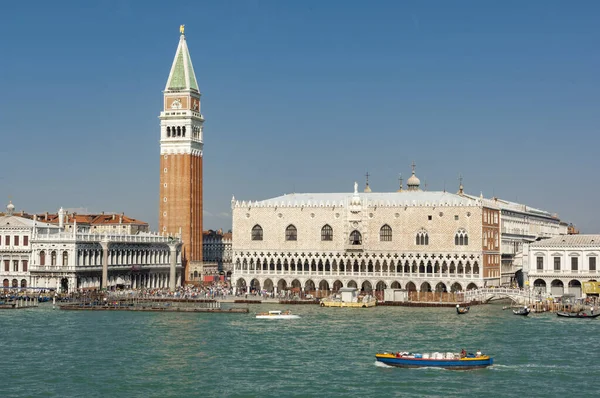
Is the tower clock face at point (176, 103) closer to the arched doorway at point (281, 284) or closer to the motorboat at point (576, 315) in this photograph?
the arched doorway at point (281, 284)

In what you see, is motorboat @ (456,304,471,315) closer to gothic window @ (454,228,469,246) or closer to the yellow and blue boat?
gothic window @ (454,228,469,246)

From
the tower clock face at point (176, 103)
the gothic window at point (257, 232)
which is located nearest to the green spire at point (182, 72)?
the tower clock face at point (176, 103)

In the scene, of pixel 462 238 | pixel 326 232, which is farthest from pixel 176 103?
pixel 462 238

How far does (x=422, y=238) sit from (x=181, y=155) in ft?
95.6

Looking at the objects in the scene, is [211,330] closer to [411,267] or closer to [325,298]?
[325,298]

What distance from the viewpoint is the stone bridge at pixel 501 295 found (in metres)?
78.3

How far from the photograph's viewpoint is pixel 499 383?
43.4 metres

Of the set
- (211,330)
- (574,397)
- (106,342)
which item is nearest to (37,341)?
(106,342)

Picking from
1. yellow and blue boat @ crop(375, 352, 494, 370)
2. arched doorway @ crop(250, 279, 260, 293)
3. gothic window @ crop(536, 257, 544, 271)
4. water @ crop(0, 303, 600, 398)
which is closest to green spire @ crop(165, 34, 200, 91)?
arched doorway @ crop(250, 279, 260, 293)

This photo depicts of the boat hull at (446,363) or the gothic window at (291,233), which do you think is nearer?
the boat hull at (446,363)

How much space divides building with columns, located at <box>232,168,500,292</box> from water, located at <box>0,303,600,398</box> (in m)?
12.5

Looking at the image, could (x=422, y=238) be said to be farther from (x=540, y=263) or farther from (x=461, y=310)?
(x=461, y=310)

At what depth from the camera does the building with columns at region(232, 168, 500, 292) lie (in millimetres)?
84750

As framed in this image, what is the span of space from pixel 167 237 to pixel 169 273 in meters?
3.86
